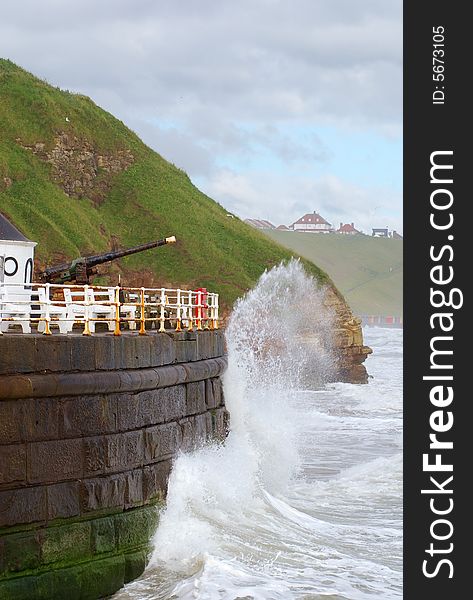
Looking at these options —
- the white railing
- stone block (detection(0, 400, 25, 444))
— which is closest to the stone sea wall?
stone block (detection(0, 400, 25, 444))

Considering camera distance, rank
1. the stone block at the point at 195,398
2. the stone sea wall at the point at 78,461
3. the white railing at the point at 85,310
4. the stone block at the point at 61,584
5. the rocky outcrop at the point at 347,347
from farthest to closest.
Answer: the rocky outcrop at the point at 347,347, the stone block at the point at 195,398, the white railing at the point at 85,310, the stone block at the point at 61,584, the stone sea wall at the point at 78,461

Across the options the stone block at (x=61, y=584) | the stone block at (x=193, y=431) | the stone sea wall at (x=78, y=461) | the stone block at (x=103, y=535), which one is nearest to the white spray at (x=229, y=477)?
the stone block at (x=193, y=431)

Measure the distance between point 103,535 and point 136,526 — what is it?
0.78 m

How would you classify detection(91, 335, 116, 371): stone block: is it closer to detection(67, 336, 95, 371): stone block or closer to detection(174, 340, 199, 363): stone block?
detection(67, 336, 95, 371): stone block

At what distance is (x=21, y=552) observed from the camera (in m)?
14.3

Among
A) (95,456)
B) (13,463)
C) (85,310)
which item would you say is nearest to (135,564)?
(95,456)

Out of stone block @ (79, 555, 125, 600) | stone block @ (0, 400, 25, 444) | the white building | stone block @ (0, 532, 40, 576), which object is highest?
the white building

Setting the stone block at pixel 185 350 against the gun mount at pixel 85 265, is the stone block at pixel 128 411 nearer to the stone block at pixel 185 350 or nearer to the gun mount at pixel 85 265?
the stone block at pixel 185 350

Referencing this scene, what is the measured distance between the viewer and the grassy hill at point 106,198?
217 ft

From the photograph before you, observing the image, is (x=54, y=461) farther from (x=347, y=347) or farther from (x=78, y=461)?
(x=347, y=347)

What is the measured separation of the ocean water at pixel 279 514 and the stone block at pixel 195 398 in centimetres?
65

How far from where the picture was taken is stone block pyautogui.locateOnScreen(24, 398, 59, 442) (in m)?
14.5

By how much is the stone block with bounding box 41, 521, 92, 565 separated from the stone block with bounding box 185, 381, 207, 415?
374 cm

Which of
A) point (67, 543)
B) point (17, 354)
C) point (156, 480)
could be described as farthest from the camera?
point (156, 480)
